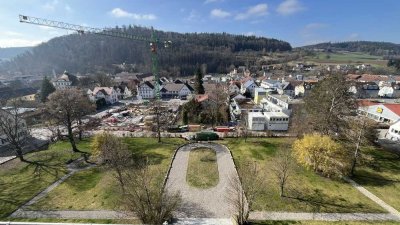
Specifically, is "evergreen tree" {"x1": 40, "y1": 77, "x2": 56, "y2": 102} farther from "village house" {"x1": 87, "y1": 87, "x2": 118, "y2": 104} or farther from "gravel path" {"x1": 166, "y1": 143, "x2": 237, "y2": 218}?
"gravel path" {"x1": 166, "y1": 143, "x2": 237, "y2": 218}

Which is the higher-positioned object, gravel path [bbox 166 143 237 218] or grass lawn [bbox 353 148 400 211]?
gravel path [bbox 166 143 237 218]

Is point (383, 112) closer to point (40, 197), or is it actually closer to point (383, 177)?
point (383, 177)

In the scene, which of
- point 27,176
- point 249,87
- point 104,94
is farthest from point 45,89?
point 249,87

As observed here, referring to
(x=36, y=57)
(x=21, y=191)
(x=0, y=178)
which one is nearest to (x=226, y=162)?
(x=21, y=191)

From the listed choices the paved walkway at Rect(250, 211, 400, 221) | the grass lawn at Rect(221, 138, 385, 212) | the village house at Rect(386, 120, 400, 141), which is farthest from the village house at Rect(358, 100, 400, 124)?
the paved walkway at Rect(250, 211, 400, 221)

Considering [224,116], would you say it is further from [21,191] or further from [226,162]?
[21,191]

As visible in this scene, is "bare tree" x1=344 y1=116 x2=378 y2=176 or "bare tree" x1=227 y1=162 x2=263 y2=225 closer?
"bare tree" x1=227 y1=162 x2=263 y2=225

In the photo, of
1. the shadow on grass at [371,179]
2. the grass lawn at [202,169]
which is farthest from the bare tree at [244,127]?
the shadow on grass at [371,179]
